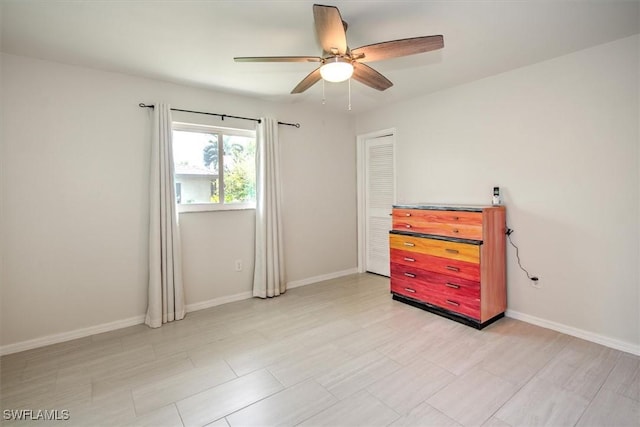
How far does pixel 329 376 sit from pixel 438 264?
1592mm

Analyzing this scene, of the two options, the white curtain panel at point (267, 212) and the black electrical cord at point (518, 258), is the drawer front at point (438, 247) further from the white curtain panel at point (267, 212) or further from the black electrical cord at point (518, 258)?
the white curtain panel at point (267, 212)

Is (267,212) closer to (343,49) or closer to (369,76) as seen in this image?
(369,76)

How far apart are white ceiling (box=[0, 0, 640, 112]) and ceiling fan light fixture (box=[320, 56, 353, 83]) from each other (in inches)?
11.6

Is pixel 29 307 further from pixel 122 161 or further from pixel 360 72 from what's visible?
pixel 360 72

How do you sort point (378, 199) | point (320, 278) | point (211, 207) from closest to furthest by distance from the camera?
1. point (211, 207)
2. point (320, 278)
3. point (378, 199)

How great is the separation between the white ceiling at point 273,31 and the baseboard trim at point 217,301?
236cm

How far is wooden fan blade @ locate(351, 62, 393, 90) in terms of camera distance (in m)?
2.22

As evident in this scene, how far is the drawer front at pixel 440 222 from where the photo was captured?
2832 mm

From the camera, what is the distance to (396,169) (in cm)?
418

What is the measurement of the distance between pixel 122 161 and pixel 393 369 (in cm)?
298

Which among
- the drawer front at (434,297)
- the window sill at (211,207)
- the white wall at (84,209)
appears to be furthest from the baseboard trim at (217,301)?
the drawer front at (434,297)

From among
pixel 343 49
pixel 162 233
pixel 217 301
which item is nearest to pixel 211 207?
pixel 162 233

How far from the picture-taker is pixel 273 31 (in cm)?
221

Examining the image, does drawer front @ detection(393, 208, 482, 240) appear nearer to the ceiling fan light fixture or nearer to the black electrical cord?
the black electrical cord
